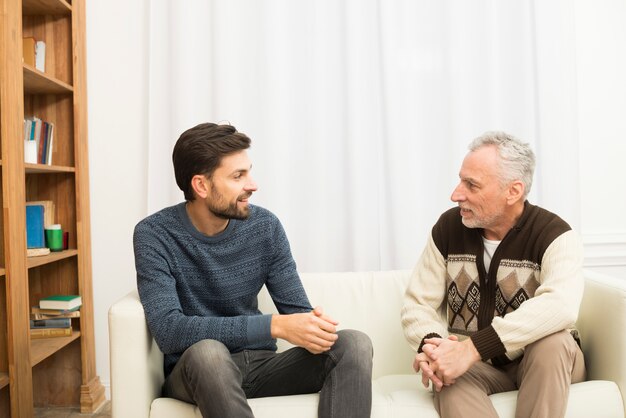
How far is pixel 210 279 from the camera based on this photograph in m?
1.90

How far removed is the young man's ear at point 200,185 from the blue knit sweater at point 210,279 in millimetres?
94

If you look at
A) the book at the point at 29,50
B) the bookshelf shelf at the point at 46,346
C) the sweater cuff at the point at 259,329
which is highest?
the book at the point at 29,50

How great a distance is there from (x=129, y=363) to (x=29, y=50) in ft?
5.38

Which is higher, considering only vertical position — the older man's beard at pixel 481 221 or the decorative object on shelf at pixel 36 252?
the older man's beard at pixel 481 221

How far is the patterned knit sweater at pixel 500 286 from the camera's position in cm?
171

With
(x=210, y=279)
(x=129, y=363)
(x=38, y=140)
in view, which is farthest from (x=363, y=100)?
(x=129, y=363)

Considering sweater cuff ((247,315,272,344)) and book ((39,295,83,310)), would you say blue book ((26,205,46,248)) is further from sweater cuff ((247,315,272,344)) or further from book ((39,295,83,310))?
sweater cuff ((247,315,272,344))

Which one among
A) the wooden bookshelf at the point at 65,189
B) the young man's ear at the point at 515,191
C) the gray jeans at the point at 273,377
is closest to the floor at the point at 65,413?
the wooden bookshelf at the point at 65,189

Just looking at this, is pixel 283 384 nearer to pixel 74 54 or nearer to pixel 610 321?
pixel 610 321

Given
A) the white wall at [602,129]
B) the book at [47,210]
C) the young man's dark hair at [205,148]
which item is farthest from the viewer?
the white wall at [602,129]

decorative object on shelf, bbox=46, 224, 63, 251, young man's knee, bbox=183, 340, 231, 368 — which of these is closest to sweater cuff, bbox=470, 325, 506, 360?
young man's knee, bbox=183, 340, 231, 368

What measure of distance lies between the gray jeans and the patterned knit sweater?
12.4 inches

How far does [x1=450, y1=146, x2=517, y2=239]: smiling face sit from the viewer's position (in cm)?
190

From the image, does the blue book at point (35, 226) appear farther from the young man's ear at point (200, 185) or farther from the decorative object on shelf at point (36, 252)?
the young man's ear at point (200, 185)
